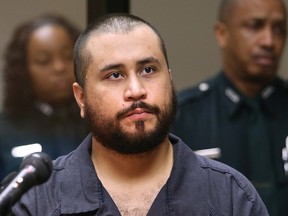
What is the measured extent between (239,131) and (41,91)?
86cm

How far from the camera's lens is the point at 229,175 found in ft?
7.17

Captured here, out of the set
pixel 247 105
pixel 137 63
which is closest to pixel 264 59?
pixel 247 105

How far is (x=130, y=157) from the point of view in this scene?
2203 millimetres

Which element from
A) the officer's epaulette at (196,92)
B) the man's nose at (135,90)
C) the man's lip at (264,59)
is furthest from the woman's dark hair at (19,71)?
the man's nose at (135,90)

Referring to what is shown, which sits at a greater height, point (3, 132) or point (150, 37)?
point (150, 37)

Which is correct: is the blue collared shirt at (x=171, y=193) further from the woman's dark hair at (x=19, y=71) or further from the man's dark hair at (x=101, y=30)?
the woman's dark hair at (x=19, y=71)

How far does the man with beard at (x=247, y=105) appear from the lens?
3.12m

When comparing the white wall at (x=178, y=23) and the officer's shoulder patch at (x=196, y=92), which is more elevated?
the white wall at (x=178, y=23)

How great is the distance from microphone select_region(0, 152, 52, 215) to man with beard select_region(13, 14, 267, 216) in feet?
1.38

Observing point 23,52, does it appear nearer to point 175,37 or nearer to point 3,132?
point 3,132

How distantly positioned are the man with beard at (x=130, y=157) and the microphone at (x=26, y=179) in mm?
422

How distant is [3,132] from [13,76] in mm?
243

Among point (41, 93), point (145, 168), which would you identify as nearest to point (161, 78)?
point (145, 168)

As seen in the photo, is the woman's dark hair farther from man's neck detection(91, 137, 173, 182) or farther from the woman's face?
man's neck detection(91, 137, 173, 182)
